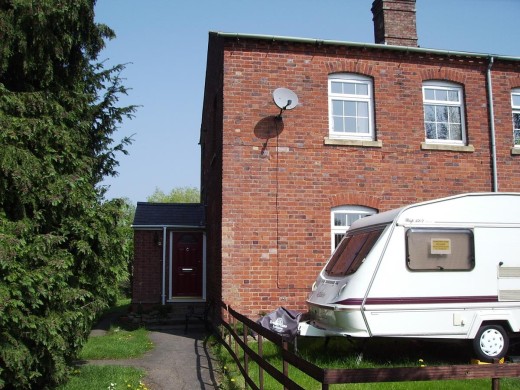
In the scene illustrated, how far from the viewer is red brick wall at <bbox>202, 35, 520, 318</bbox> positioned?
34.9 feet

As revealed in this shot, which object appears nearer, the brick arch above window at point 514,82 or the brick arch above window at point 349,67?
the brick arch above window at point 349,67

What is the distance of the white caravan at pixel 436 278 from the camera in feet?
24.6

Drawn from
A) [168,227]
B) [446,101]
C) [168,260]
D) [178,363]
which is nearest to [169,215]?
[168,227]

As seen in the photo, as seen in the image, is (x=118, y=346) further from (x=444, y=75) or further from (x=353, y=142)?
(x=444, y=75)

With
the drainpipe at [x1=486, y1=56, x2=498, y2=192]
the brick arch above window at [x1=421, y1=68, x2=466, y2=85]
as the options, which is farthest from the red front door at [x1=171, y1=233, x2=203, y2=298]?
the drainpipe at [x1=486, y1=56, x2=498, y2=192]

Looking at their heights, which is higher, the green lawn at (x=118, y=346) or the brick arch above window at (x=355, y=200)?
the brick arch above window at (x=355, y=200)

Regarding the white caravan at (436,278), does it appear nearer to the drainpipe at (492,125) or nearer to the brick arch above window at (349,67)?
the drainpipe at (492,125)

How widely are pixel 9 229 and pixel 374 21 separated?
11354mm

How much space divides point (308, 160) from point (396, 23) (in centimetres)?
545

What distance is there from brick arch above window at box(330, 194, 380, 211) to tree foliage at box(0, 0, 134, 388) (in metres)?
4.56

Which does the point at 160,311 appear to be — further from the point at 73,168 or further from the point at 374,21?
the point at 374,21

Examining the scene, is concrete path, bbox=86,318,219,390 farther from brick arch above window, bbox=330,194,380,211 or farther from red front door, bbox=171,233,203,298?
brick arch above window, bbox=330,194,380,211

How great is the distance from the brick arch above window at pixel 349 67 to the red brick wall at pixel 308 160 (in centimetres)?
2

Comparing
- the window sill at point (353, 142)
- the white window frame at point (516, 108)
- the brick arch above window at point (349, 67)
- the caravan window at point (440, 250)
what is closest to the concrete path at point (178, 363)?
the caravan window at point (440, 250)
